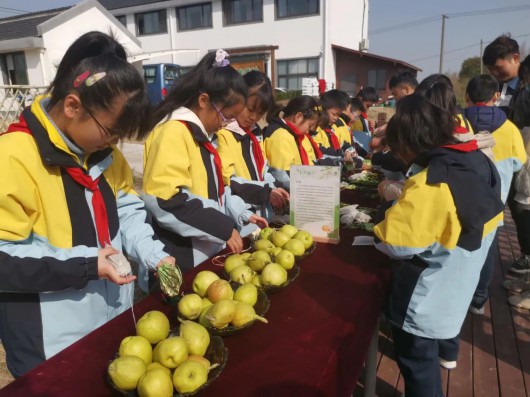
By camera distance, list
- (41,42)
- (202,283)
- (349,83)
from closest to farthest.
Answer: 1. (202,283)
2. (41,42)
3. (349,83)

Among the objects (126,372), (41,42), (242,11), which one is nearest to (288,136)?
(126,372)

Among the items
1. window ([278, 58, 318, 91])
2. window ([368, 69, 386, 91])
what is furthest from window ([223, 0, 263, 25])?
window ([368, 69, 386, 91])

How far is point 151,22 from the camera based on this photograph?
25.5 meters

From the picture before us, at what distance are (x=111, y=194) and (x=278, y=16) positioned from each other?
2203 cm

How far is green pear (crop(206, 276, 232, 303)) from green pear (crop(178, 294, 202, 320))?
0.07m

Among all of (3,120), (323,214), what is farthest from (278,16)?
(323,214)

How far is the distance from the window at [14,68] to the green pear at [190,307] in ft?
63.4

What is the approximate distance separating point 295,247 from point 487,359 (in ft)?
6.41

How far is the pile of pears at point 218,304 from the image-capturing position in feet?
4.55

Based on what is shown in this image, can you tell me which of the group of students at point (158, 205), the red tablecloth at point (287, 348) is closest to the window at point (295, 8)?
the group of students at point (158, 205)

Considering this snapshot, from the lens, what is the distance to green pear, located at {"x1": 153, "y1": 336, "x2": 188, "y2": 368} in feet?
3.90

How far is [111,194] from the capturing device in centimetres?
178

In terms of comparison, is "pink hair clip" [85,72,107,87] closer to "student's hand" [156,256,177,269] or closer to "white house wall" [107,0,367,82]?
"student's hand" [156,256,177,269]

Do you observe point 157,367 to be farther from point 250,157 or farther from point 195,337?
point 250,157
